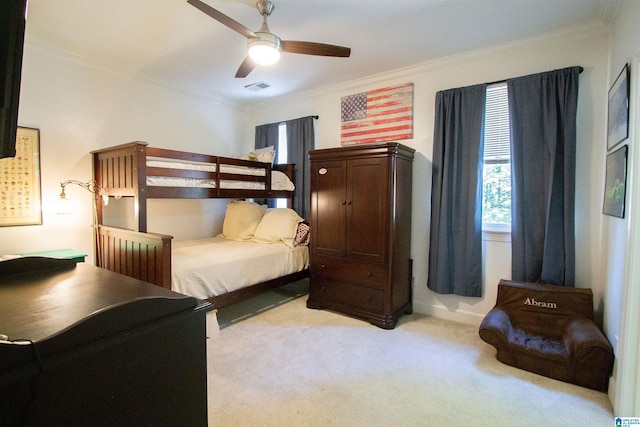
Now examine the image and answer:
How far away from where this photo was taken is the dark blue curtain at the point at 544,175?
2410mm

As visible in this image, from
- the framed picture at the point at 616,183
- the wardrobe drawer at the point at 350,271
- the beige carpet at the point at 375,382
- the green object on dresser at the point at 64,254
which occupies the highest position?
the framed picture at the point at 616,183

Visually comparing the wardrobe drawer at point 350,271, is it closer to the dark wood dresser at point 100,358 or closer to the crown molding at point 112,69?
the dark wood dresser at point 100,358

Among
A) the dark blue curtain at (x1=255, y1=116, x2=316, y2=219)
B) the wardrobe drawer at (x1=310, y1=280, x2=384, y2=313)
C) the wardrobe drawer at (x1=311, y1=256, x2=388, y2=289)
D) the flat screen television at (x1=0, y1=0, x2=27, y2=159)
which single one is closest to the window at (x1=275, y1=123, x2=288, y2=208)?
the dark blue curtain at (x1=255, y1=116, x2=316, y2=219)

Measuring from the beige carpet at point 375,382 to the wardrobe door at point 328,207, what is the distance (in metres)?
0.77

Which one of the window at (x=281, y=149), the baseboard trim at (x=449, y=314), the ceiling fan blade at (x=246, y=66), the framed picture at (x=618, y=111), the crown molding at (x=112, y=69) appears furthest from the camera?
A: the window at (x=281, y=149)

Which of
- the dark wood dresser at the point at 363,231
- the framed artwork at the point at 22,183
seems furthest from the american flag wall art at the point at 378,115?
the framed artwork at the point at 22,183

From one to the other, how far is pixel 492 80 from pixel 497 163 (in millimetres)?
733

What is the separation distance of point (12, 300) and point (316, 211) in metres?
2.49

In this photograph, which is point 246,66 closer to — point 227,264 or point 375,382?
point 227,264

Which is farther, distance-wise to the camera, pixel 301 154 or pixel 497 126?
pixel 301 154

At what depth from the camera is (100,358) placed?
69 cm

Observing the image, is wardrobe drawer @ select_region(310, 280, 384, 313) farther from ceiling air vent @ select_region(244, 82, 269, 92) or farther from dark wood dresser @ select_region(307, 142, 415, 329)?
ceiling air vent @ select_region(244, 82, 269, 92)

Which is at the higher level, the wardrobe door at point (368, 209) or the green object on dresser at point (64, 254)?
the wardrobe door at point (368, 209)

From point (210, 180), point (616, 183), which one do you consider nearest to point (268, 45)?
point (210, 180)
